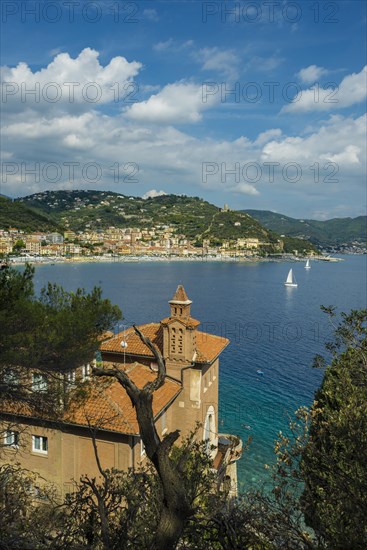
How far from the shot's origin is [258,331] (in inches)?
2199

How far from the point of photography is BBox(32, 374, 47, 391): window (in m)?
10.9

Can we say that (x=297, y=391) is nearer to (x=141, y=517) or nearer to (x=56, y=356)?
(x=56, y=356)

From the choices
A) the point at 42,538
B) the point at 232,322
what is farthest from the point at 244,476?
the point at 232,322

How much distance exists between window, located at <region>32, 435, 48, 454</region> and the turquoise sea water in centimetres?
971

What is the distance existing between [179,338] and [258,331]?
1615 inches

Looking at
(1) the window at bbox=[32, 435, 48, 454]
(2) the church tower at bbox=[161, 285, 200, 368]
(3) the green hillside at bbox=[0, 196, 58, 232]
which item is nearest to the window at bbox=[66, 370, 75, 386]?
(1) the window at bbox=[32, 435, 48, 454]

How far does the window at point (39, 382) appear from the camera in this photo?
10.9m

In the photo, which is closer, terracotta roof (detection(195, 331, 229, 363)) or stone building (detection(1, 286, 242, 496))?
stone building (detection(1, 286, 242, 496))

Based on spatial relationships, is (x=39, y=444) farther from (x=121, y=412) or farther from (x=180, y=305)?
(x=180, y=305)

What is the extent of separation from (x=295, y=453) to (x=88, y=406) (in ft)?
24.8

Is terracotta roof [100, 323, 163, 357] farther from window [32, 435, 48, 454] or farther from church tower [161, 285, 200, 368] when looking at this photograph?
window [32, 435, 48, 454]

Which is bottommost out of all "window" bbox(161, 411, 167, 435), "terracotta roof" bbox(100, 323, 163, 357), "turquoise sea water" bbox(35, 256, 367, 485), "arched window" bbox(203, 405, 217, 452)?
"turquoise sea water" bbox(35, 256, 367, 485)

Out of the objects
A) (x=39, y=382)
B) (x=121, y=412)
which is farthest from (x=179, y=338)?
(x=39, y=382)

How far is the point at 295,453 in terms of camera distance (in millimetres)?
8773
